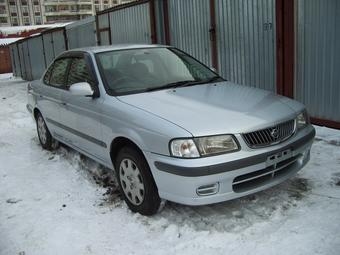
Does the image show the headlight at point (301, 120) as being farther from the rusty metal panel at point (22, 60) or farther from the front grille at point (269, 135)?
the rusty metal panel at point (22, 60)

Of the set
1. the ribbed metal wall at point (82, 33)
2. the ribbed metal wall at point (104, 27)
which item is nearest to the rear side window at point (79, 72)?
the ribbed metal wall at point (104, 27)

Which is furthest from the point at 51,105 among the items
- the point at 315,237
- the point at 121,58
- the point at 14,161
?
the point at 315,237

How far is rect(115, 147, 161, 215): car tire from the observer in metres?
3.85

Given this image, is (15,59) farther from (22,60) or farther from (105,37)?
(105,37)

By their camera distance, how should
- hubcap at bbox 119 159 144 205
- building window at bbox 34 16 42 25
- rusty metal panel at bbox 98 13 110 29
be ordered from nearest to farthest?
hubcap at bbox 119 159 144 205
rusty metal panel at bbox 98 13 110 29
building window at bbox 34 16 42 25

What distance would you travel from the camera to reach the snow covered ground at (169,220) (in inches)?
137

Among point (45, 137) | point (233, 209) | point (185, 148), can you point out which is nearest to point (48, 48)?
point (45, 137)

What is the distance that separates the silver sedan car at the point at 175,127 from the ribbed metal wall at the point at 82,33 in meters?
9.48

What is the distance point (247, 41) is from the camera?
7.73 meters

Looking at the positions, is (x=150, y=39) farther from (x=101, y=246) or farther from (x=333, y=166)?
(x=101, y=246)

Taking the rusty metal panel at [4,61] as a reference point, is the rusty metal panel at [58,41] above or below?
above

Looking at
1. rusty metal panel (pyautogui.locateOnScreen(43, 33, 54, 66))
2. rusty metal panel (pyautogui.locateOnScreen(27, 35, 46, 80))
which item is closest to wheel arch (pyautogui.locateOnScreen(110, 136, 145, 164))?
rusty metal panel (pyautogui.locateOnScreen(43, 33, 54, 66))

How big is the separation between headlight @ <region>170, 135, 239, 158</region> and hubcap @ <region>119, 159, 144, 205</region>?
0.60m

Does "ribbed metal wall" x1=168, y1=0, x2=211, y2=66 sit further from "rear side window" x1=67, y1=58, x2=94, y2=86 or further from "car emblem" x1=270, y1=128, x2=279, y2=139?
"car emblem" x1=270, y1=128, x2=279, y2=139
